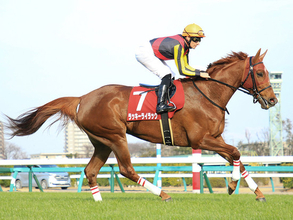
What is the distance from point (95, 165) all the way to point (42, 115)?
123cm

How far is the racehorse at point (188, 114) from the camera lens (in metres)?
5.41

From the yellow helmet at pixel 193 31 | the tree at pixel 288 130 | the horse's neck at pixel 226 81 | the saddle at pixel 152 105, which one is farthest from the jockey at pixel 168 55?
the tree at pixel 288 130

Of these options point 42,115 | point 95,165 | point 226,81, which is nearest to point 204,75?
point 226,81

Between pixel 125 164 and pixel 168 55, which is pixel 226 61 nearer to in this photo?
pixel 168 55

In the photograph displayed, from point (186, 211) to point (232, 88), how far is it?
2.19 metres

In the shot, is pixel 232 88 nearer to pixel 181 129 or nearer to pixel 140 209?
pixel 181 129

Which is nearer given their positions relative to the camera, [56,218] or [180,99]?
[56,218]

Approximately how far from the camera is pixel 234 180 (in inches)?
218

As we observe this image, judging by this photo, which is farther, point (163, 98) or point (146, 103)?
point (146, 103)

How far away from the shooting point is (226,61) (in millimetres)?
5887

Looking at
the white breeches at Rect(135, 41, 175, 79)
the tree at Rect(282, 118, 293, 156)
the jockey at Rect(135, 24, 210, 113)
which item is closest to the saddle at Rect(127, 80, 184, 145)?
the jockey at Rect(135, 24, 210, 113)

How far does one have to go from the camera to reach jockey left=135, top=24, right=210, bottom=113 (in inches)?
214

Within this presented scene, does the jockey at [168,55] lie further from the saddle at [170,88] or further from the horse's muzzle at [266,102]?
the horse's muzzle at [266,102]

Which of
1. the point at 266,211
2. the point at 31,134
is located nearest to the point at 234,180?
the point at 266,211
